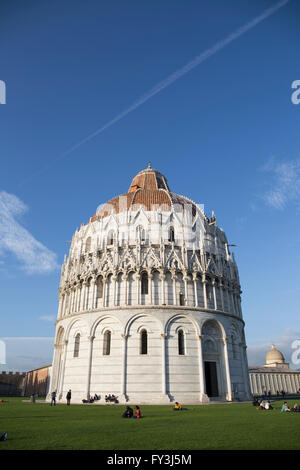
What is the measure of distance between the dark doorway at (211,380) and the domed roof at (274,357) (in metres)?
60.6

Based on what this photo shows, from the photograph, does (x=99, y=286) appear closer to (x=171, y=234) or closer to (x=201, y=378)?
(x=171, y=234)

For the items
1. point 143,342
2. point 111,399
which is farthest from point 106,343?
point 111,399

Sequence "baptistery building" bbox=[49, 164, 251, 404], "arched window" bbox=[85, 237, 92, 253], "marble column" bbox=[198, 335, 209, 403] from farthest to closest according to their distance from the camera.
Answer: "arched window" bbox=[85, 237, 92, 253] → "baptistery building" bbox=[49, 164, 251, 404] → "marble column" bbox=[198, 335, 209, 403]

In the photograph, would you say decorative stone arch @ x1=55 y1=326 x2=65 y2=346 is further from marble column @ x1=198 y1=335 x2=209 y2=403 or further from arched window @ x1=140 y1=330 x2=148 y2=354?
marble column @ x1=198 y1=335 x2=209 y2=403

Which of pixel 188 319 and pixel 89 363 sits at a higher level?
pixel 188 319

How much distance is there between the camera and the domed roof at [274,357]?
85.5 m

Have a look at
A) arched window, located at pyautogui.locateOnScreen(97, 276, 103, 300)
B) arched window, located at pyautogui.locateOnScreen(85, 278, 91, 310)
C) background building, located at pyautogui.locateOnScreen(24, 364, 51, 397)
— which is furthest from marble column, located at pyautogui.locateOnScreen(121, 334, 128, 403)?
background building, located at pyautogui.locateOnScreen(24, 364, 51, 397)

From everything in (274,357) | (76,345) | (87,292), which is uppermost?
(87,292)

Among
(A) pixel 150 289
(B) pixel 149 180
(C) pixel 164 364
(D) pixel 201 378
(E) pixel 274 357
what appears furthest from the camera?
(E) pixel 274 357

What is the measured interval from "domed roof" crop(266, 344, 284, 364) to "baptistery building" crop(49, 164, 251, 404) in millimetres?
54585

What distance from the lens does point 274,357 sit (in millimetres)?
86000

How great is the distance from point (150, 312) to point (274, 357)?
67618mm

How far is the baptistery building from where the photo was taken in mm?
30844
